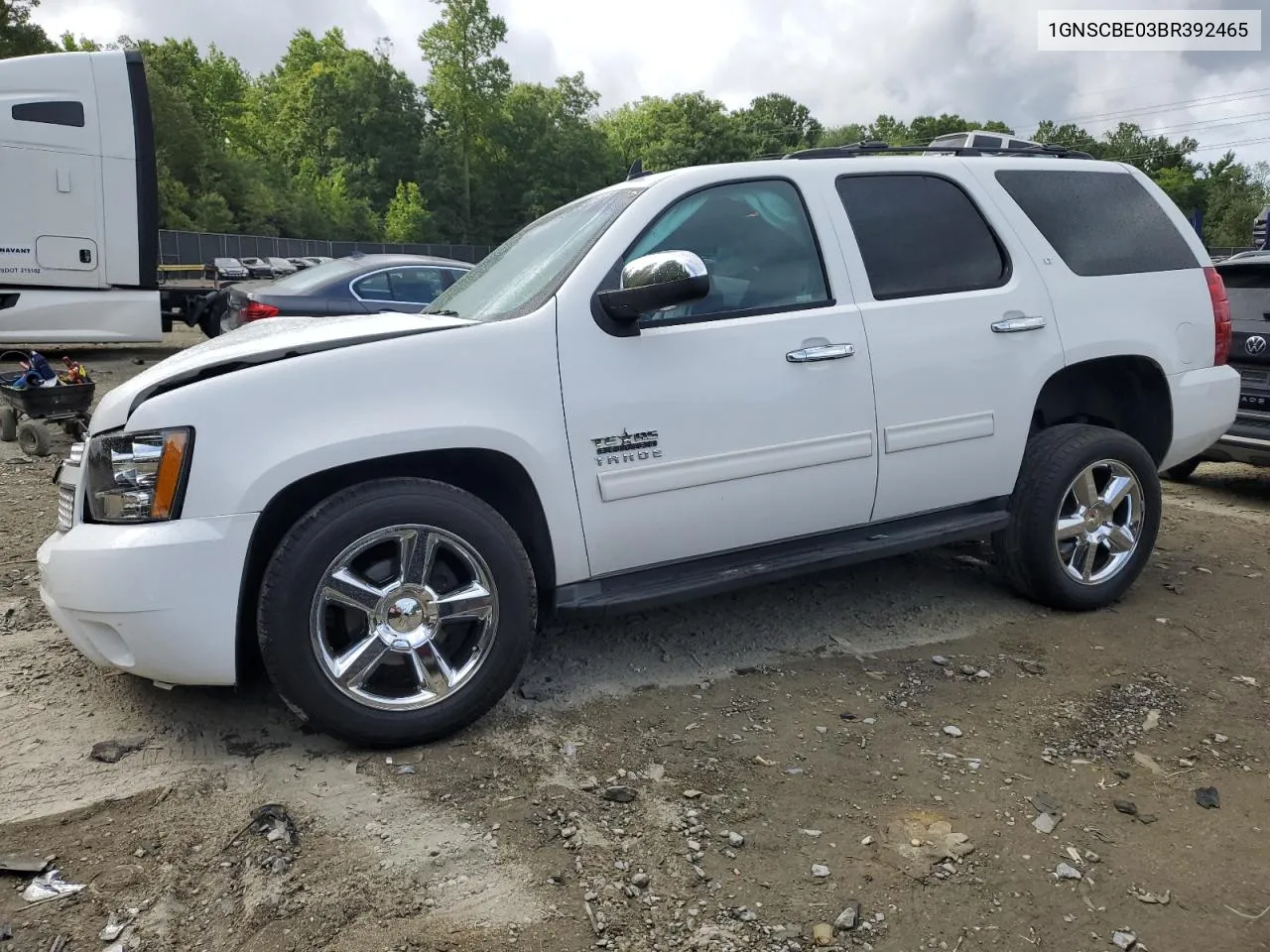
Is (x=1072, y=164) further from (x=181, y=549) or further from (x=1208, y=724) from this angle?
(x=181, y=549)

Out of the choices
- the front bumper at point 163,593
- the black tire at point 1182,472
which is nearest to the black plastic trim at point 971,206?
the front bumper at point 163,593

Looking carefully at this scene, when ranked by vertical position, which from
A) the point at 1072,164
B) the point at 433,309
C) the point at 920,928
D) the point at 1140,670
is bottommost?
the point at 920,928

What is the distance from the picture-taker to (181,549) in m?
2.75

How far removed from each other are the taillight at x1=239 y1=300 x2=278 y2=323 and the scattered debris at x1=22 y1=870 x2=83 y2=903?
6838mm

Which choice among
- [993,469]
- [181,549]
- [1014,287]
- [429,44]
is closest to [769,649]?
[993,469]

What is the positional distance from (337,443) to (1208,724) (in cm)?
302

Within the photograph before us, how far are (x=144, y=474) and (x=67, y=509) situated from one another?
59cm

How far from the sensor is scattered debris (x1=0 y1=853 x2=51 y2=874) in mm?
2465

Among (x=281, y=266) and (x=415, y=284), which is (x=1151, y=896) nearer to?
(x=415, y=284)

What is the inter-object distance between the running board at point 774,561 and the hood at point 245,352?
1022mm

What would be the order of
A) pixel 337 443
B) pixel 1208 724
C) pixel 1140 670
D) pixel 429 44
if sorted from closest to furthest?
pixel 337 443, pixel 1208 724, pixel 1140 670, pixel 429 44

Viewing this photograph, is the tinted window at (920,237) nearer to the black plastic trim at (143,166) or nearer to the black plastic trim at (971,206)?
the black plastic trim at (971,206)

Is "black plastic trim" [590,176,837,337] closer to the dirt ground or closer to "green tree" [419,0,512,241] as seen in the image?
the dirt ground

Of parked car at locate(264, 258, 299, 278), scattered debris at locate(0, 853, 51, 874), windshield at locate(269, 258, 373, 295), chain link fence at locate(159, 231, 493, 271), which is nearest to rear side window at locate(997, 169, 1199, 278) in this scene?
scattered debris at locate(0, 853, 51, 874)
